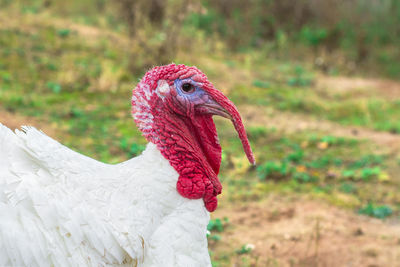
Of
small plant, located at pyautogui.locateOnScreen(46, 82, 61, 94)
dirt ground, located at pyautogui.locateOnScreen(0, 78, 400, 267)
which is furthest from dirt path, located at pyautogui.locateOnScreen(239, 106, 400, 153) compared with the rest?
small plant, located at pyautogui.locateOnScreen(46, 82, 61, 94)

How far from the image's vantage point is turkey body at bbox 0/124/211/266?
217 centimetres

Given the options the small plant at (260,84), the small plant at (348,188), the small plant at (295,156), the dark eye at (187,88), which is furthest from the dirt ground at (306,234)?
the small plant at (260,84)

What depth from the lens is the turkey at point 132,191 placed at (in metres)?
2.20

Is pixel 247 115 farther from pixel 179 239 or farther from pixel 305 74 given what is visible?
pixel 179 239

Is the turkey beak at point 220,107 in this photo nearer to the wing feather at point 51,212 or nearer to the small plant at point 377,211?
the wing feather at point 51,212

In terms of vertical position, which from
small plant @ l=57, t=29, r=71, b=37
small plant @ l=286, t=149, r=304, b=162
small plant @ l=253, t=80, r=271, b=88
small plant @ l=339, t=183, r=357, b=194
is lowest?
small plant @ l=339, t=183, r=357, b=194

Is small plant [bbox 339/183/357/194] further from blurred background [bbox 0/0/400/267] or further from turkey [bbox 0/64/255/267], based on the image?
turkey [bbox 0/64/255/267]

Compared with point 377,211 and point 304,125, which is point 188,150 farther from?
point 304,125

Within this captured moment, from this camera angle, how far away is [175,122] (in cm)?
260

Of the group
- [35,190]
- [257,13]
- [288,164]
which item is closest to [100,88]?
[288,164]

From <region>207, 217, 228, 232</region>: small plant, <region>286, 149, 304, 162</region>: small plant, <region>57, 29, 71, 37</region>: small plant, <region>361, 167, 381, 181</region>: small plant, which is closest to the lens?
<region>207, 217, 228, 232</region>: small plant

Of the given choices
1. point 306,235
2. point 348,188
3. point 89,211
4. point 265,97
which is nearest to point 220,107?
point 89,211

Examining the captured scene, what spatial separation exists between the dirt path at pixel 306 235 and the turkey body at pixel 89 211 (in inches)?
66.5

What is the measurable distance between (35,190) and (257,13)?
42.1ft
